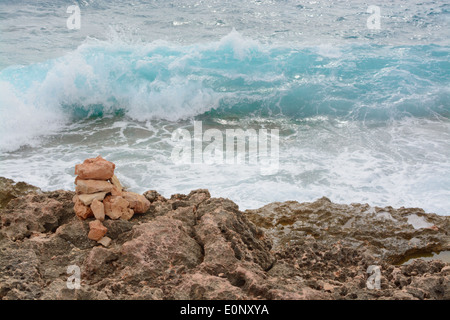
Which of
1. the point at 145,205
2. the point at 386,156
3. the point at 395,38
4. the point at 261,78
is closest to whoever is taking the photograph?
the point at 145,205

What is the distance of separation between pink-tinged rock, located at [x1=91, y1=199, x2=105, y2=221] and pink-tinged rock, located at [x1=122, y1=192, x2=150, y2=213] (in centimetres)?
22

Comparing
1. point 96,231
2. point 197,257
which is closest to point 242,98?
point 96,231

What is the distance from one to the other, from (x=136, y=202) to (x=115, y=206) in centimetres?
21

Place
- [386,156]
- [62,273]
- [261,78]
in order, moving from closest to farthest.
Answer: [62,273] < [386,156] < [261,78]

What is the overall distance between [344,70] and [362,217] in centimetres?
890

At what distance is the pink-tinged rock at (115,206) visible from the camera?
10.0 ft

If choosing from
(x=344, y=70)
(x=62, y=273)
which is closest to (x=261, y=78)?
(x=344, y=70)

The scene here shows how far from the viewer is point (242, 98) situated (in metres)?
10.7

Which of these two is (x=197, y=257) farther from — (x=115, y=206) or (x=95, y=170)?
(x=95, y=170)

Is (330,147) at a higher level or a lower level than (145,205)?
lower

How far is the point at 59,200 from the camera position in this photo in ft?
11.7

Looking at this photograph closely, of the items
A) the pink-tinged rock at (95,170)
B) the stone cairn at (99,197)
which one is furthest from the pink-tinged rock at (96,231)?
the pink-tinged rock at (95,170)

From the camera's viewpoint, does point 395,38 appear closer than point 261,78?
No
